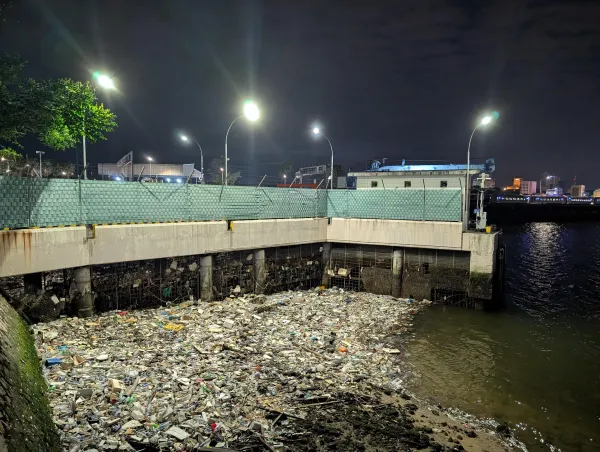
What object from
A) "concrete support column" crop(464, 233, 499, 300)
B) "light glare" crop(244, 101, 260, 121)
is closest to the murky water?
"concrete support column" crop(464, 233, 499, 300)

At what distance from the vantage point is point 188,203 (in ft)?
48.8

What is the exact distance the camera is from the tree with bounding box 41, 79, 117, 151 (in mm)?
14203

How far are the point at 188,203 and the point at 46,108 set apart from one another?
257 inches

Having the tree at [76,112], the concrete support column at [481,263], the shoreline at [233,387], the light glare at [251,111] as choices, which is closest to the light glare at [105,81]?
the tree at [76,112]

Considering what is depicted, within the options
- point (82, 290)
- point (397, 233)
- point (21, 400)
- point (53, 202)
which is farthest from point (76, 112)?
point (397, 233)

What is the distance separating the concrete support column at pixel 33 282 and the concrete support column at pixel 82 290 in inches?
36.3

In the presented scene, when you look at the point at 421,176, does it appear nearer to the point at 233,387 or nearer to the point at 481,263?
the point at 481,263

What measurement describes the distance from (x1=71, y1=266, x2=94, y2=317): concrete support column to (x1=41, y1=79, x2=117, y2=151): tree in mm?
5840

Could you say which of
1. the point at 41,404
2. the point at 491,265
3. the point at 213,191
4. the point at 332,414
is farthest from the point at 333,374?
the point at 491,265

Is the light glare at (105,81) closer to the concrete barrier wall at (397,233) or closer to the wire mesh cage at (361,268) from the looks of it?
the concrete barrier wall at (397,233)

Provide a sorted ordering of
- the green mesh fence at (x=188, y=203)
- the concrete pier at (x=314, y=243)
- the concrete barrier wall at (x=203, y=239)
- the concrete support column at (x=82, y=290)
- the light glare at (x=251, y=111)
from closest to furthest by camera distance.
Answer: the concrete barrier wall at (x=203, y=239)
the green mesh fence at (x=188, y=203)
the concrete pier at (x=314, y=243)
the concrete support column at (x=82, y=290)
the light glare at (x=251, y=111)

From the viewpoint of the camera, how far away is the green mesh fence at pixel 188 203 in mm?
10914

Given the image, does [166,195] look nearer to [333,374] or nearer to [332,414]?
[333,374]

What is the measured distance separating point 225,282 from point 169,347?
602cm
